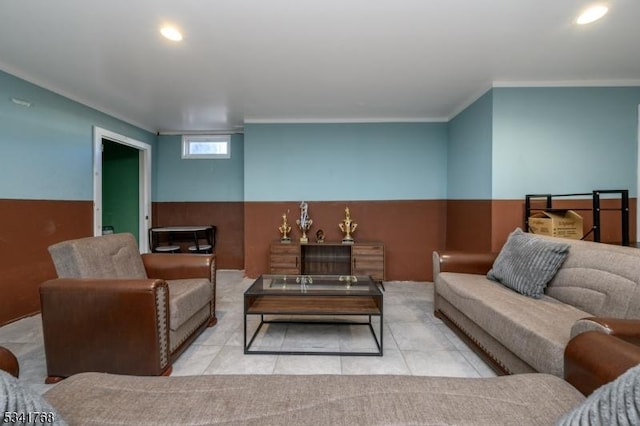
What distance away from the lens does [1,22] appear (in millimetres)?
1978

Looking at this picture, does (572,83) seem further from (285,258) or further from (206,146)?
(206,146)

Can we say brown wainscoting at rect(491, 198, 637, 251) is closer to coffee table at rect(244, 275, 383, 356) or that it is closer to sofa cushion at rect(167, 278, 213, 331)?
coffee table at rect(244, 275, 383, 356)

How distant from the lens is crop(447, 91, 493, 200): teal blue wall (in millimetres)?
3082

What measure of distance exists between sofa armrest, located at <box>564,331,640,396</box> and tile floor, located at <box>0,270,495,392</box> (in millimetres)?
947

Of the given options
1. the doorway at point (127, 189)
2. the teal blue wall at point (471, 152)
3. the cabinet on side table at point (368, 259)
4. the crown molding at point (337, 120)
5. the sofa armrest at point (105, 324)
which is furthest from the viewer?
the doorway at point (127, 189)

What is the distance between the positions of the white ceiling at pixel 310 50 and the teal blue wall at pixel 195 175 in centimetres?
126

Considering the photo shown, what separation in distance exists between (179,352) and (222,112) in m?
3.10

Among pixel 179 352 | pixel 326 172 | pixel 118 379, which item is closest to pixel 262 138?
pixel 326 172

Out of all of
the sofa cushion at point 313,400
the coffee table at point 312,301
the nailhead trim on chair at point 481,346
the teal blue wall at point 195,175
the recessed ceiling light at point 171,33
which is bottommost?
the nailhead trim on chair at point 481,346

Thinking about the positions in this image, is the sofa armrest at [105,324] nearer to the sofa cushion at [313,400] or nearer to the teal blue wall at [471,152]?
the sofa cushion at [313,400]

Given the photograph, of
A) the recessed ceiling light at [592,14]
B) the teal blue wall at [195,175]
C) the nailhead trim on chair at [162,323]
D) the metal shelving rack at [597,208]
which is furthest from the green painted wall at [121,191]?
the recessed ceiling light at [592,14]

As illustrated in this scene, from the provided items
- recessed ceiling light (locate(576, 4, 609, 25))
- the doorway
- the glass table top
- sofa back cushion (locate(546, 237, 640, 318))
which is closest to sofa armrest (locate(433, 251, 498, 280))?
sofa back cushion (locate(546, 237, 640, 318))

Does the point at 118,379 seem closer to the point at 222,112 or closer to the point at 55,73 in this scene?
the point at 55,73

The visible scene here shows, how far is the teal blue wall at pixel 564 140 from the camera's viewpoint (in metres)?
2.95
